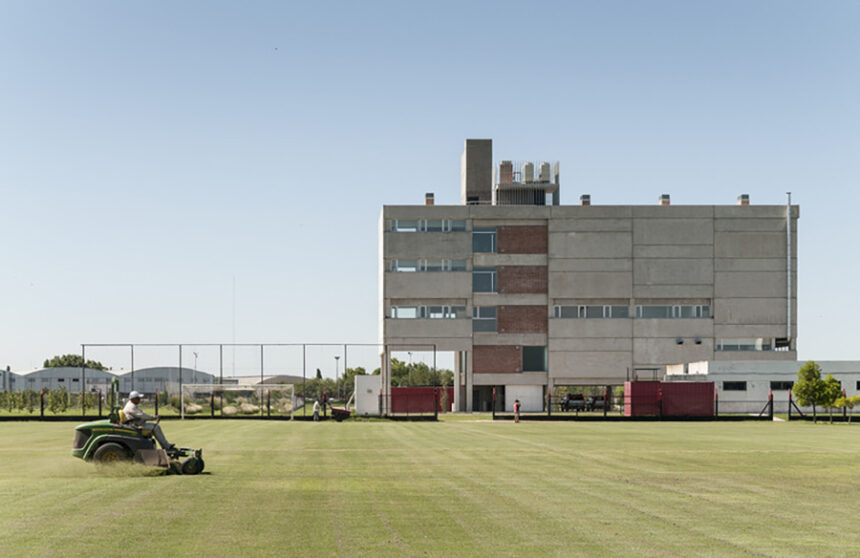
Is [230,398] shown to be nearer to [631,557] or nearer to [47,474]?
[47,474]

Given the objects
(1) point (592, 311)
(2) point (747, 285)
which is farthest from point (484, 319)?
(2) point (747, 285)

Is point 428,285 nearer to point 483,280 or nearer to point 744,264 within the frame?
point 483,280

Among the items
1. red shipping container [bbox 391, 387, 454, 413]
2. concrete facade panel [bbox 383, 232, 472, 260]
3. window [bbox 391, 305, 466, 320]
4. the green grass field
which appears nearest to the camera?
the green grass field

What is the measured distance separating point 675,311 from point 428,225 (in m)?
27.2

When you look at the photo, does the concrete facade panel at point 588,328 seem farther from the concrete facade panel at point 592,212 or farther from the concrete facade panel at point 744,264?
the concrete facade panel at point 744,264

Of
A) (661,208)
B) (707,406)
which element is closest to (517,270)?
(661,208)

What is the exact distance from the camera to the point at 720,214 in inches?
4126

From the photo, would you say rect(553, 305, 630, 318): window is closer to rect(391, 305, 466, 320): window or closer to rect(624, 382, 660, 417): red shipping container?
rect(391, 305, 466, 320): window

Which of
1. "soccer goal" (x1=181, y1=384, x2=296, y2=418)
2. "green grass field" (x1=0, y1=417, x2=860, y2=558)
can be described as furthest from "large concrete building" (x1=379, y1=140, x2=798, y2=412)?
"green grass field" (x1=0, y1=417, x2=860, y2=558)

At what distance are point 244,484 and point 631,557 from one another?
36.1 feet

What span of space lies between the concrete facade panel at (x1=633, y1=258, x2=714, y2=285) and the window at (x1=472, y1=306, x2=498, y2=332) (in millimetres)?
15171

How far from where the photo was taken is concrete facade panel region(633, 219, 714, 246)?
343 ft

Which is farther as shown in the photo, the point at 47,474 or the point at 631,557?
the point at 47,474

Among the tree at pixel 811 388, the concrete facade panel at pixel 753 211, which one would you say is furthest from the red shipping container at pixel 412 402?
the concrete facade panel at pixel 753 211
